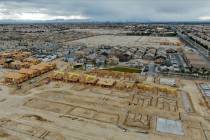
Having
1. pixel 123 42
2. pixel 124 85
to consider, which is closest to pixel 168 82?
pixel 124 85

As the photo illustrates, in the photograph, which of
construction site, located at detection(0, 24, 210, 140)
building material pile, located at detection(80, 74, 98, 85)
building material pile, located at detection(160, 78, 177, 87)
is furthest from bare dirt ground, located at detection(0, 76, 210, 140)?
building material pile, located at detection(160, 78, 177, 87)

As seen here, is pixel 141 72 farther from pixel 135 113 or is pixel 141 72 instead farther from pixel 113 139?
pixel 113 139

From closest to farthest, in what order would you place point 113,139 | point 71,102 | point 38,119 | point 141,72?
1. point 113,139
2. point 38,119
3. point 71,102
4. point 141,72

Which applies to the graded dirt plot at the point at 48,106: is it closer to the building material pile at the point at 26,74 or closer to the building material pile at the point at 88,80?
the building material pile at the point at 88,80

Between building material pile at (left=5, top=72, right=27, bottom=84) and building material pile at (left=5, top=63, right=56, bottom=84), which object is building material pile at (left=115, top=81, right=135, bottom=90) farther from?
building material pile at (left=5, top=72, right=27, bottom=84)

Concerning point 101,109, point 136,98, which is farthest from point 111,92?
point 101,109

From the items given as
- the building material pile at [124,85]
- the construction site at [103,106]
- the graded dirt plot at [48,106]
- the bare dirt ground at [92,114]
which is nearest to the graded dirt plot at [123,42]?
the construction site at [103,106]

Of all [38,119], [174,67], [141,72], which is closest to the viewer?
[38,119]

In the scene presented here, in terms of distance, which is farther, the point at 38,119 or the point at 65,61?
the point at 65,61
